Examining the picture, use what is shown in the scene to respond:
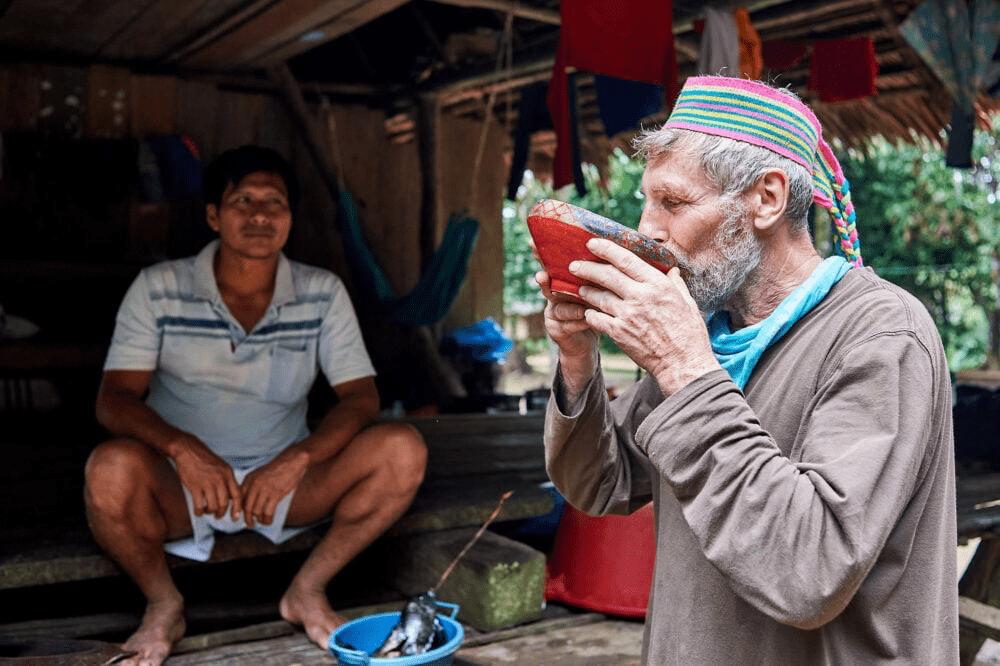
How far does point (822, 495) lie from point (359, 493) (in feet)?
6.47

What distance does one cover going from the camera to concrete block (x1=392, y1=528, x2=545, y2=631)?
9.29ft

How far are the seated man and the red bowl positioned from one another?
5.47 feet

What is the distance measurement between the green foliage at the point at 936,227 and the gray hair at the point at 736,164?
10.7 metres

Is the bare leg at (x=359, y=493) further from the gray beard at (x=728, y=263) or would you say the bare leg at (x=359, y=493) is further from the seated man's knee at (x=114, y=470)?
the gray beard at (x=728, y=263)

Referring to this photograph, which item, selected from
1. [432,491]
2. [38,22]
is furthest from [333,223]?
[432,491]

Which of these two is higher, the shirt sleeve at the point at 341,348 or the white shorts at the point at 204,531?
the shirt sleeve at the point at 341,348

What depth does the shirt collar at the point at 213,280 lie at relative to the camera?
3.11 meters

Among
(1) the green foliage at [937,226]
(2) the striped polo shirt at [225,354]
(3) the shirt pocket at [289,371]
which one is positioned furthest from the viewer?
(1) the green foliage at [937,226]

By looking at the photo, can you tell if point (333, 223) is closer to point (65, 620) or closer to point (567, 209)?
point (65, 620)

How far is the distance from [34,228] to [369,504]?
12.3ft

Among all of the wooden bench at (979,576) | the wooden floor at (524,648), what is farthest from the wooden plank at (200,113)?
the wooden bench at (979,576)

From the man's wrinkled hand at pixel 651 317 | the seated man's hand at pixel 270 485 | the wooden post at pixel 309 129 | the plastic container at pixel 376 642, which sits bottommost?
the plastic container at pixel 376 642

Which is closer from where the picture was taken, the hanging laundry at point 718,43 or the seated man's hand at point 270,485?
the seated man's hand at point 270,485

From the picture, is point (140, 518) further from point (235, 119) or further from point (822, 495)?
point (235, 119)
